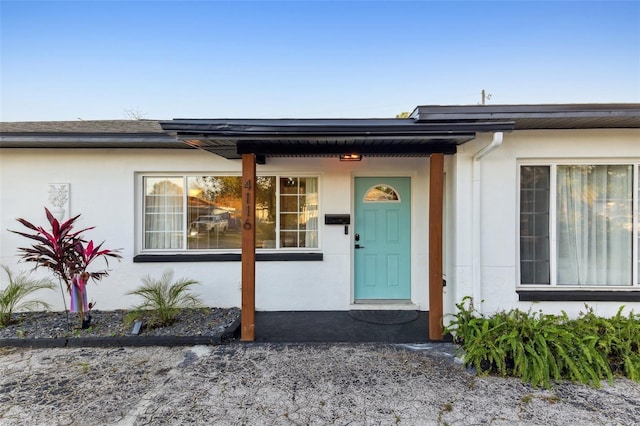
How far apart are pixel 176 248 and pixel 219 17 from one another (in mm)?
6317

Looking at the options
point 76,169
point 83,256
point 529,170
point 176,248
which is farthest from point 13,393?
point 529,170

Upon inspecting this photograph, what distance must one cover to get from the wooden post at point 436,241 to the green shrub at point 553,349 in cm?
48

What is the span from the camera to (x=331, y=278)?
199 inches

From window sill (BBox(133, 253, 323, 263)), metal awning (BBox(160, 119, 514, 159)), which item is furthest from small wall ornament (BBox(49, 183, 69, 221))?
metal awning (BBox(160, 119, 514, 159))

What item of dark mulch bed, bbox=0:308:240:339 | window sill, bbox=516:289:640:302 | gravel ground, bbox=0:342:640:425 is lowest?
gravel ground, bbox=0:342:640:425

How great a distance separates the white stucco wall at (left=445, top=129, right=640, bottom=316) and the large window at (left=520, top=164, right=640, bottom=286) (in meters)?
0.22

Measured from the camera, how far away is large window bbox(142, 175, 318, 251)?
16.7 ft

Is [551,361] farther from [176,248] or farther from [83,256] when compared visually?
[83,256]

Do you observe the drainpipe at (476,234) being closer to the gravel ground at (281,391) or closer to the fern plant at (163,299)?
the gravel ground at (281,391)

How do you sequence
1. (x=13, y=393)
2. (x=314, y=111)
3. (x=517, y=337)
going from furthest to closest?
(x=314, y=111), (x=517, y=337), (x=13, y=393)

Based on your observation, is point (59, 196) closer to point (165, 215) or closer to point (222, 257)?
point (165, 215)

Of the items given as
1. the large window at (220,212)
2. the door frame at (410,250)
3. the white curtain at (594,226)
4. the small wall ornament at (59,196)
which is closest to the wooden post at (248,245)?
the large window at (220,212)

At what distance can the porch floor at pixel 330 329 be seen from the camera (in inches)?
154

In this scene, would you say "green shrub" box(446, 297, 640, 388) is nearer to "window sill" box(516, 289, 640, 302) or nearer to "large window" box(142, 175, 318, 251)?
"window sill" box(516, 289, 640, 302)
